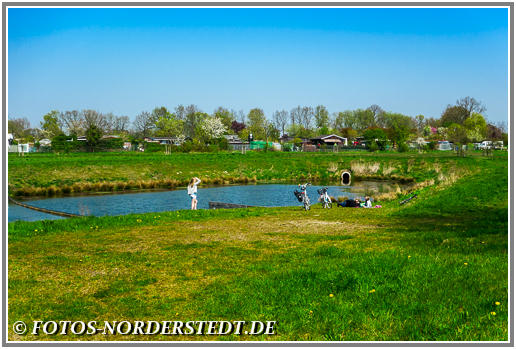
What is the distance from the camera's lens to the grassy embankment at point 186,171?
45.3m

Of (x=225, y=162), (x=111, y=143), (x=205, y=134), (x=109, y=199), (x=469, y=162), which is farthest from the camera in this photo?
Answer: (x=205, y=134)

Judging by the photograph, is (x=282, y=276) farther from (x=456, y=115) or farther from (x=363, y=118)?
(x=363, y=118)

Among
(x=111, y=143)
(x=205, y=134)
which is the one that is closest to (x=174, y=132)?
(x=205, y=134)

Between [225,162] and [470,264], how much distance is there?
55.7m

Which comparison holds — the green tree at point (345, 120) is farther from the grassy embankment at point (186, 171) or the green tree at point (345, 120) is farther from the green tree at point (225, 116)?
the grassy embankment at point (186, 171)

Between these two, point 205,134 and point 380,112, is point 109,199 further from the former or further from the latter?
point 380,112

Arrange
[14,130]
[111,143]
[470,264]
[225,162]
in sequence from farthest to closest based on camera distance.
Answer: [14,130] < [111,143] < [225,162] < [470,264]

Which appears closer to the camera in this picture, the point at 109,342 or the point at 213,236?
the point at 109,342

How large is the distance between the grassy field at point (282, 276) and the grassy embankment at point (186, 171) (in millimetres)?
30121

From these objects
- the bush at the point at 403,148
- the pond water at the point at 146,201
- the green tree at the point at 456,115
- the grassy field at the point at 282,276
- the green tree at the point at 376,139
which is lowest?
the pond water at the point at 146,201

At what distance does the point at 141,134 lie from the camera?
501 ft

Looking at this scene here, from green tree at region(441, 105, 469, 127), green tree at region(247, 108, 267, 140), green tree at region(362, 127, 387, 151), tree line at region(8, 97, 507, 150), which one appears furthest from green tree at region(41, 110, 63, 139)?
green tree at region(441, 105, 469, 127)

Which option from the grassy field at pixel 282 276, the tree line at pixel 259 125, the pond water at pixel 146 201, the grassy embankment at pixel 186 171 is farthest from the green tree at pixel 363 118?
the grassy field at pixel 282 276

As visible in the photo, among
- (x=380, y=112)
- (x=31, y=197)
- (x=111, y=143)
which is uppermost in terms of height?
(x=380, y=112)
